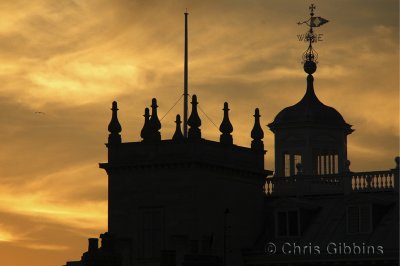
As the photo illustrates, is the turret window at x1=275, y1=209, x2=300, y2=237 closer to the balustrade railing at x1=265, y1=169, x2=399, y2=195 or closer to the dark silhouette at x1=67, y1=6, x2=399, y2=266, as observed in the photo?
the dark silhouette at x1=67, y1=6, x2=399, y2=266

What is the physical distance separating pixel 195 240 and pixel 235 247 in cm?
576

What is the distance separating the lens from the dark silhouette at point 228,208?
136 meters

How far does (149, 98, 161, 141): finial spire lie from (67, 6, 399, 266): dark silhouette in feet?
0.21

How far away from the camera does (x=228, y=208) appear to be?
5463 inches

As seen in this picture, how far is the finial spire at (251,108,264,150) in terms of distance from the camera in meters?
142

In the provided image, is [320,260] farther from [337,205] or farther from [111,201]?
[111,201]

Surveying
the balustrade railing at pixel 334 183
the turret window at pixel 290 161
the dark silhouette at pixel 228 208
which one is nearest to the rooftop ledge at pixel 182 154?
the dark silhouette at pixel 228 208

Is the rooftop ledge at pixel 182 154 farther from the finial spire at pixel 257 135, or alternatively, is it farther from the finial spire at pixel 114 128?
the finial spire at pixel 257 135

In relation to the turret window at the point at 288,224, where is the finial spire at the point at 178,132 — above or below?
above

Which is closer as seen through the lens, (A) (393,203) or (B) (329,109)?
(A) (393,203)

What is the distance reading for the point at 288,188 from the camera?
5635 inches

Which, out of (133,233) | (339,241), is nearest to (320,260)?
(339,241)

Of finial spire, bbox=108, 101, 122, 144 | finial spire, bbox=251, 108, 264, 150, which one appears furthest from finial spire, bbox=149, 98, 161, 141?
finial spire, bbox=251, 108, 264, 150

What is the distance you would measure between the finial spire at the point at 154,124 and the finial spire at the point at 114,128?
2.46 metres
